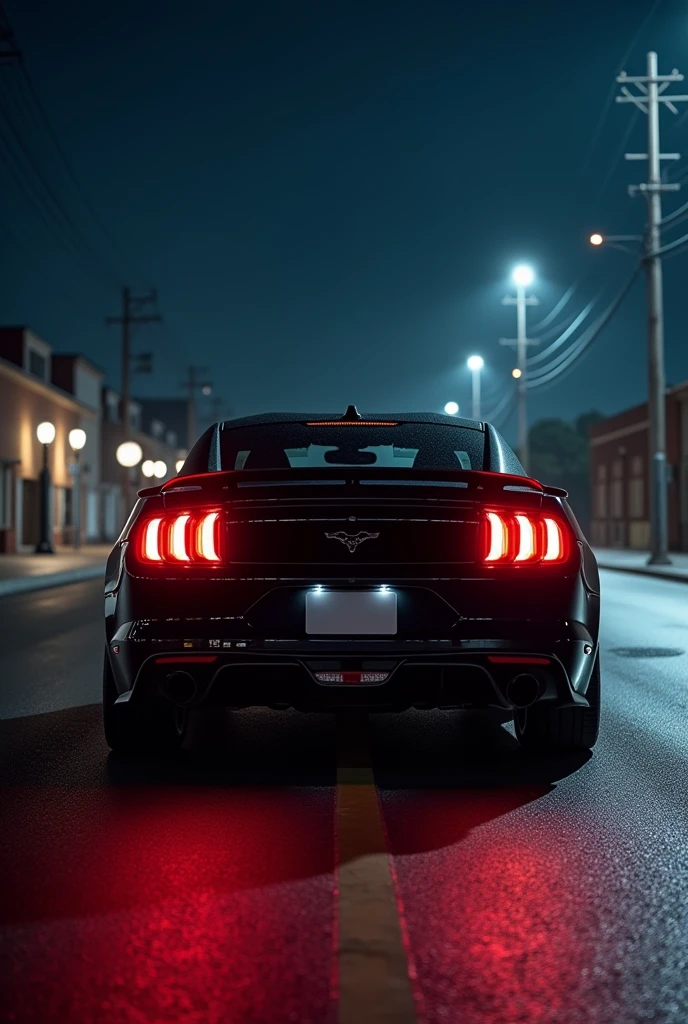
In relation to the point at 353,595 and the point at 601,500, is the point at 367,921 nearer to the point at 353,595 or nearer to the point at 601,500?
the point at 353,595

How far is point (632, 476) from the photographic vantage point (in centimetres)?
5347

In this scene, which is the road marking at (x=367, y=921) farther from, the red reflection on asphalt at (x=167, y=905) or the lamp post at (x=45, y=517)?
the lamp post at (x=45, y=517)

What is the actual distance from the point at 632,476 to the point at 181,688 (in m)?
49.8

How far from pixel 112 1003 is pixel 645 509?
161 feet

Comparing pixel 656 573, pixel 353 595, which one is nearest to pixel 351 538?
pixel 353 595

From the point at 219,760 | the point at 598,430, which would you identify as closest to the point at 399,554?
the point at 219,760

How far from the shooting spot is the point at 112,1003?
298 cm

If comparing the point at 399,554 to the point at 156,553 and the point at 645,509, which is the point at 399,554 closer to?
the point at 156,553

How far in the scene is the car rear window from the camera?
22.0 ft

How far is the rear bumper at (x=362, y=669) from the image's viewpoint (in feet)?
17.0

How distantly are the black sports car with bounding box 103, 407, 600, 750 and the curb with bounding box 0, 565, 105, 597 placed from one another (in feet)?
49.2

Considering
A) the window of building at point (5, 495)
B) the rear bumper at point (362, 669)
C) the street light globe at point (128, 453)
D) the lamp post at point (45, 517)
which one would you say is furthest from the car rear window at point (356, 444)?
the window of building at point (5, 495)

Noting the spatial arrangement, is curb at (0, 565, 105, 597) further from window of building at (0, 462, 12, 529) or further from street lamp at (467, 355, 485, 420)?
street lamp at (467, 355, 485, 420)

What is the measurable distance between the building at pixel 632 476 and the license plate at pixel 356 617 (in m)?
36.7
